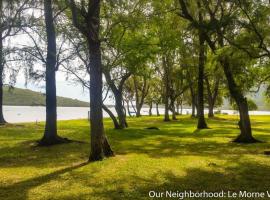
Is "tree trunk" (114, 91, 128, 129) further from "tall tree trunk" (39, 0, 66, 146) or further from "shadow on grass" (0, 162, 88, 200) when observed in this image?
"shadow on grass" (0, 162, 88, 200)

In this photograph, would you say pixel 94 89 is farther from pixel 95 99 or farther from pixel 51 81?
pixel 51 81

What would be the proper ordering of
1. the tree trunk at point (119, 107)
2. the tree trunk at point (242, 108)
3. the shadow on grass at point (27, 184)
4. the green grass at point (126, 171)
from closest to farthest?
the shadow on grass at point (27, 184) → the green grass at point (126, 171) → the tree trunk at point (242, 108) → the tree trunk at point (119, 107)

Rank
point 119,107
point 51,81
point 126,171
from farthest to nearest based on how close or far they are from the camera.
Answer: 1. point 119,107
2. point 51,81
3. point 126,171

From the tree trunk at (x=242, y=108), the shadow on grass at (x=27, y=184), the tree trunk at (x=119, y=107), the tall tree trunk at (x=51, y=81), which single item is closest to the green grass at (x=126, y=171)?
the shadow on grass at (x=27, y=184)

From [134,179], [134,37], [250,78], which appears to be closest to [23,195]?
[134,179]

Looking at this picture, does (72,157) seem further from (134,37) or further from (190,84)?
(190,84)

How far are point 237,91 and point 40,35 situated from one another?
14405 millimetres

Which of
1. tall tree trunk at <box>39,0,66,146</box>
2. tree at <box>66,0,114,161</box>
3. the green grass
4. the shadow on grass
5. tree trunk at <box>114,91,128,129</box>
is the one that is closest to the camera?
the shadow on grass

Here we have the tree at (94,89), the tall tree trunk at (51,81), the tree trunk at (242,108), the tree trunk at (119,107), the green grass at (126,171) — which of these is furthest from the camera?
the tree trunk at (119,107)

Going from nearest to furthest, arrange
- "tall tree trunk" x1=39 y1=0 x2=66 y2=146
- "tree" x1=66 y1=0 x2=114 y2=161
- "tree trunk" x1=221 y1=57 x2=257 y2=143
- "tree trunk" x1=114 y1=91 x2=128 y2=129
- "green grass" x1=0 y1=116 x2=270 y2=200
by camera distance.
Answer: "green grass" x1=0 y1=116 x2=270 y2=200 < "tree" x1=66 y1=0 x2=114 y2=161 < "tall tree trunk" x1=39 y1=0 x2=66 y2=146 < "tree trunk" x1=221 y1=57 x2=257 y2=143 < "tree trunk" x1=114 y1=91 x2=128 y2=129

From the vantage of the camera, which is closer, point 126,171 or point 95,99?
point 126,171

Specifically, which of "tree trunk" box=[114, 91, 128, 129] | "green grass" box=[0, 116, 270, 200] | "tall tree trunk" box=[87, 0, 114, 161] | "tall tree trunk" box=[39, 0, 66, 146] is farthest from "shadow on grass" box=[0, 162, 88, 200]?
"tree trunk" box=[114, 91, 128, 129]

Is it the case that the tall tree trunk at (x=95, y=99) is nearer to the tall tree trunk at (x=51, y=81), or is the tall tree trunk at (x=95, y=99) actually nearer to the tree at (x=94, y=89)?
the tree at (x=94, y=89)

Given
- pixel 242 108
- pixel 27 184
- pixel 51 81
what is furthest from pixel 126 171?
pixel 242 108
